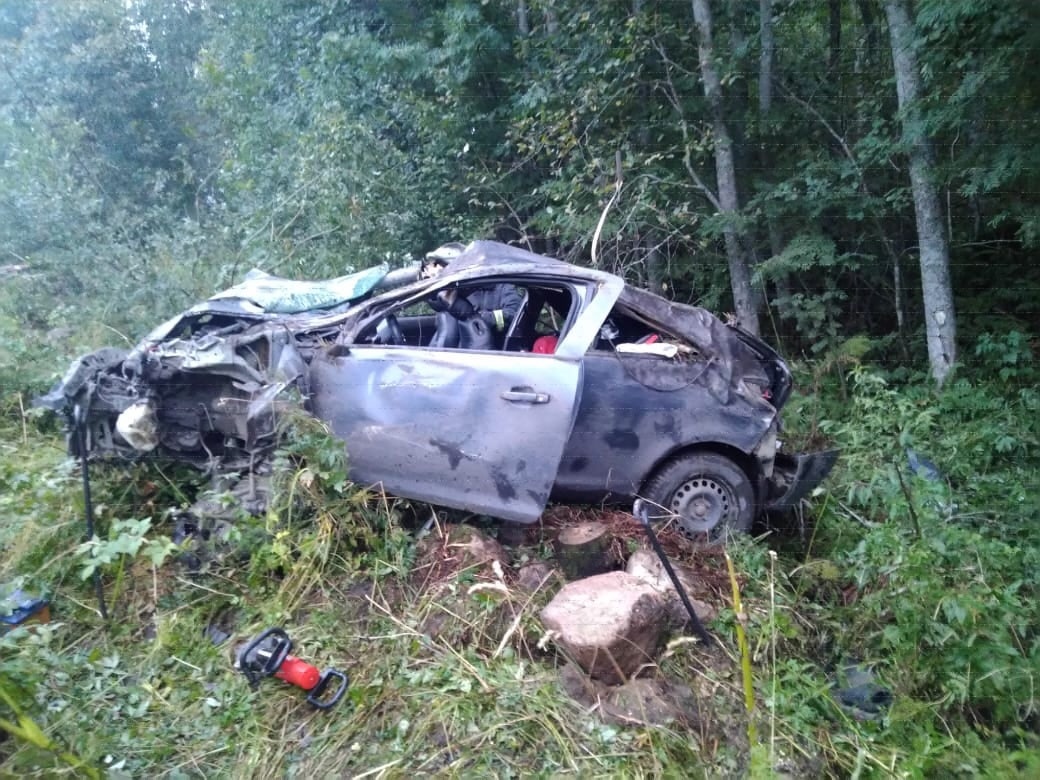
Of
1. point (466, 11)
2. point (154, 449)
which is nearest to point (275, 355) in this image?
point (154, 449)

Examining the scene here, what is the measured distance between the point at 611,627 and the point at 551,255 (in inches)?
246

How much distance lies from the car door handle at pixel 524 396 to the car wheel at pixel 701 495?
903 millimetres

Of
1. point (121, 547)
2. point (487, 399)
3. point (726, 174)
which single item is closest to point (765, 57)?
point (726, 174)

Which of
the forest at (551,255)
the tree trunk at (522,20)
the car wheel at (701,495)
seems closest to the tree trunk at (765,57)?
the forest at (551,255)

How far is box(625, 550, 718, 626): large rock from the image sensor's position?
369 centimetres

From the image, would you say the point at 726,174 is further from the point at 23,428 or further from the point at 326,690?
the point at 326,690

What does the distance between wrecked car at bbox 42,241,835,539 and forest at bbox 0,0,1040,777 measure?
34 cm

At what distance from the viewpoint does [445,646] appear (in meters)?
3.55

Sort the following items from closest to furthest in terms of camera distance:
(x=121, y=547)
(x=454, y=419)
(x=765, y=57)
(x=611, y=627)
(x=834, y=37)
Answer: (x=121, y=547)
(x=611, y=627)
(x=454, y=419)
(x=765, y=57)
(x=834, y=37)

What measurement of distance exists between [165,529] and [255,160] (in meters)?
7.86

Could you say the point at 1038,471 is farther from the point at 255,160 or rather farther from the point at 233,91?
the point at 233,91

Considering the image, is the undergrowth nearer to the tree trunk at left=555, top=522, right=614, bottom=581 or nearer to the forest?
the forest

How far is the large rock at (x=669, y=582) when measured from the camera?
3686 millimetres

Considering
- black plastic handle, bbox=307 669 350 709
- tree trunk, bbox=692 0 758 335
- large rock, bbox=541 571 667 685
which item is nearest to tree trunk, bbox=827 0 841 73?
tree trunk, bbox=692 0 758 335
